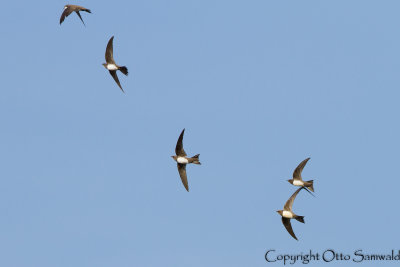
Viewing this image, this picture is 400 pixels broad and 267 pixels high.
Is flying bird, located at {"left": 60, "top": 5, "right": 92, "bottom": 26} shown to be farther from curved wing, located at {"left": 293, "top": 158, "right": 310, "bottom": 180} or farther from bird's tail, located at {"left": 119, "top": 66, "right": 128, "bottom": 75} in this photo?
curved wing, located at {"left": 293, "top": 158, "right": 310, "bottom": 180}

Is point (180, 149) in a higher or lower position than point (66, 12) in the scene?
lower

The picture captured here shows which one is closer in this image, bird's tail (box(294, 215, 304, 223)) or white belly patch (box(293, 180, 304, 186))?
bird's tail (box(294, 215, 304, 223))

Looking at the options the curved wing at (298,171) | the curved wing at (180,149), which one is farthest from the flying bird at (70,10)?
the curved wing at (298,171)

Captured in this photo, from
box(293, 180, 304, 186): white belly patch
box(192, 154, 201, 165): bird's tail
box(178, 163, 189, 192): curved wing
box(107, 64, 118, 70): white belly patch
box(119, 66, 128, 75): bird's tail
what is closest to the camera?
box(293, 180, 304, 186): white belly patch

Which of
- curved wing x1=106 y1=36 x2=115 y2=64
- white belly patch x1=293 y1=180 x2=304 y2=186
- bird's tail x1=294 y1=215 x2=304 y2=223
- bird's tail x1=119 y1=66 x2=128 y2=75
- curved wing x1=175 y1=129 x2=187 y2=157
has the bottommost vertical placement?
bird's tail x1=294 y1=215 x2=304 y2=223

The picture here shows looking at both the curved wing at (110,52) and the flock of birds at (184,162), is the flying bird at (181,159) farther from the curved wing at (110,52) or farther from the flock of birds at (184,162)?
the curved wing at (110,52)

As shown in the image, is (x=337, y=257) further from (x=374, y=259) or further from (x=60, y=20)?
(x=60, y=20)

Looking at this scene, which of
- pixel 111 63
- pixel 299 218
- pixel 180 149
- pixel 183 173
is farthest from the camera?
pixel 111 63

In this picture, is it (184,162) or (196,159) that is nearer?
(196,159)

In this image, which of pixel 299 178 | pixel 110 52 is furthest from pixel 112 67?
pixel 299 178

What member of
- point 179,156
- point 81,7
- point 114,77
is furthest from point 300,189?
point 81,7

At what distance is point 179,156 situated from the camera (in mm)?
35031

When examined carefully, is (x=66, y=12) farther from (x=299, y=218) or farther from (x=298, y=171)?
(x=299, y=218)

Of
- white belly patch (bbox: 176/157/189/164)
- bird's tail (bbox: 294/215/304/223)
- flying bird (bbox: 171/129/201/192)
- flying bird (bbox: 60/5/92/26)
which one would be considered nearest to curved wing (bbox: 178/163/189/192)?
flying bird (bbox: 171/129/201/192)
